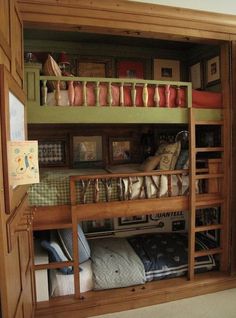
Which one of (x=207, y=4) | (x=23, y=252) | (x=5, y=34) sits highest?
(x=207, y=4)

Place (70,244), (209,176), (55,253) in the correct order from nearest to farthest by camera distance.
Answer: (55,253), (70,244), (209,176)

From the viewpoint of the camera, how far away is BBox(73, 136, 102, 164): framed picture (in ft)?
9.87

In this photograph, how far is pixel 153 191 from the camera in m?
2.25

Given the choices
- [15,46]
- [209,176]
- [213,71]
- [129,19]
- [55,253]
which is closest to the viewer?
[15,46]

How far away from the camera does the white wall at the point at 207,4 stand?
6.73ft

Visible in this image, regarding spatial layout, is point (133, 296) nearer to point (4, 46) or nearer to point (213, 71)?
point (4, 46)

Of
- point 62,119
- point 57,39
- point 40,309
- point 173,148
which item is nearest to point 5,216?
point 62,119

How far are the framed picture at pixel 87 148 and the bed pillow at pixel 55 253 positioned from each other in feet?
3.64

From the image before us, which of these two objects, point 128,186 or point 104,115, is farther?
point 128,186

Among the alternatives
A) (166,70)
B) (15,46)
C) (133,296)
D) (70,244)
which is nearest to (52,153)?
(70,244)

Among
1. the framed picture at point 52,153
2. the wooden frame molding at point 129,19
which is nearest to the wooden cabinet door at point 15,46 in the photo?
the wooden frame molding at point 129,19

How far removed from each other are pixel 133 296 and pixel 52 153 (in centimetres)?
178

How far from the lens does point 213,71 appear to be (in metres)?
2.89

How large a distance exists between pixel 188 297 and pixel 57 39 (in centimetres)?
309
